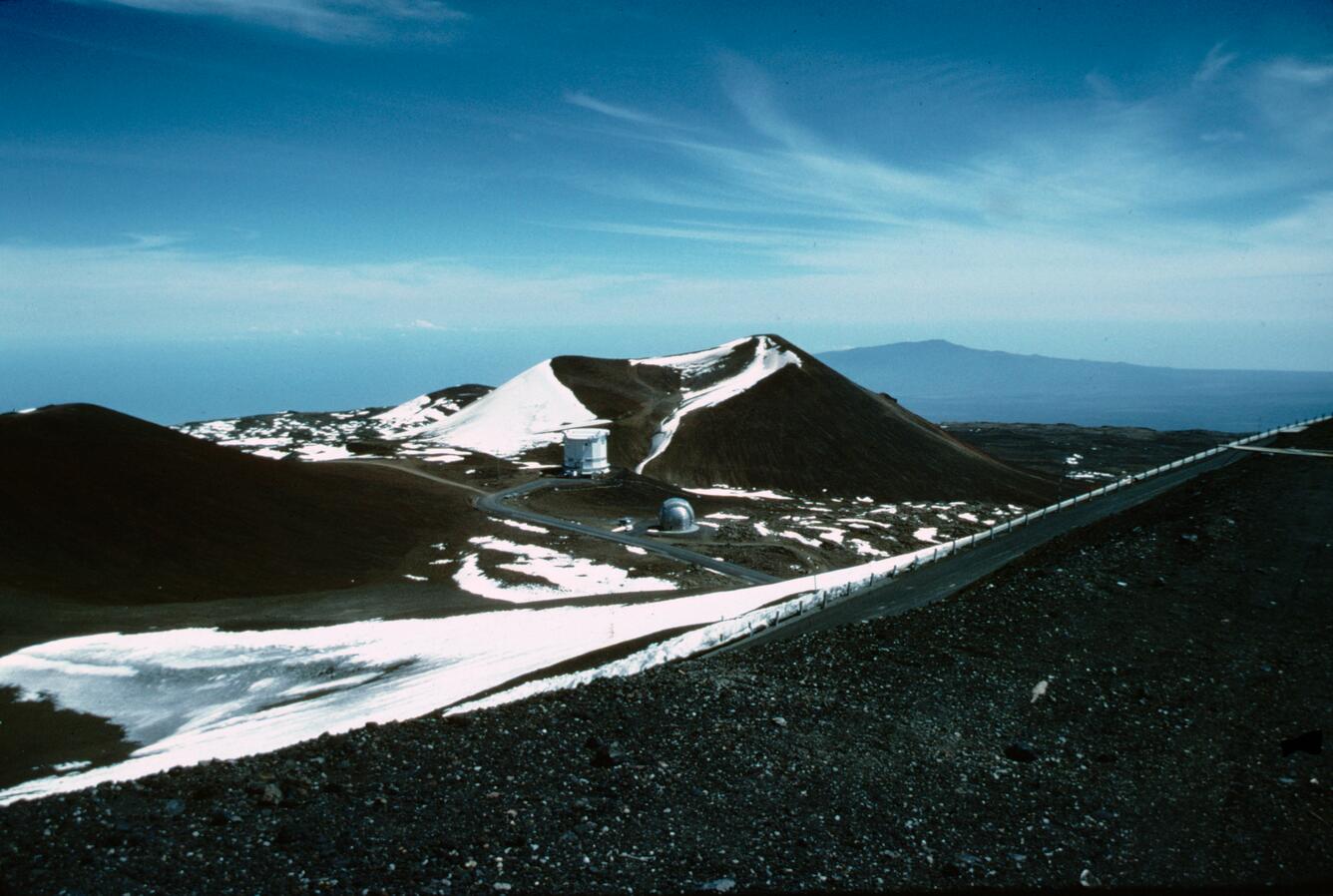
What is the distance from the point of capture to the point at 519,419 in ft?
376

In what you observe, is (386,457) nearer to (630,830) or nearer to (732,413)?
(732,413)

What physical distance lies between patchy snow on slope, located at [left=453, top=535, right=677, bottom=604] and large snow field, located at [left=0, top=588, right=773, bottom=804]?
7.77m

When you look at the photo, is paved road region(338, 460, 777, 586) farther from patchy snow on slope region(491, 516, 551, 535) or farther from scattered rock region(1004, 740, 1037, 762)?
scattered rock region(1004, 740, 1037, 762)

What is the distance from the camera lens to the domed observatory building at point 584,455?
86500 mm

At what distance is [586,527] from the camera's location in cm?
6606

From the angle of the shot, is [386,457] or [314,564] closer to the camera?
[314,564]

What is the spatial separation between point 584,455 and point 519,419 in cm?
3139

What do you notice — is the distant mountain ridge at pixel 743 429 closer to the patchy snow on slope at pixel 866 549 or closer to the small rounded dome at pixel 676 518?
the small rounded dome at pixel 676 518

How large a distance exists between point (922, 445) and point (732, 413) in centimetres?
2839

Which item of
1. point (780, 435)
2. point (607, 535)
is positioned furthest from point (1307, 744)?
point (780, 435)

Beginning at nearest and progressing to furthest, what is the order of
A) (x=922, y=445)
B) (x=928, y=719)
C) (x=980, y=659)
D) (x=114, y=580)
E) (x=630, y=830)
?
(x=630, y=830) → (x=928, y=719) → (x=980, y=659) → (x=114, y=580) → (x=922, y=445)

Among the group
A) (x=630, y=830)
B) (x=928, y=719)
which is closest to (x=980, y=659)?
(x=928, y=719)

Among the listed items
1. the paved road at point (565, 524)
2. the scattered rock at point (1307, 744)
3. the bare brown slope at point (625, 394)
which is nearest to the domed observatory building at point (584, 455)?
the paved road at point (565, 524)

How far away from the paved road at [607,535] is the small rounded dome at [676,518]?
3.27 meters
